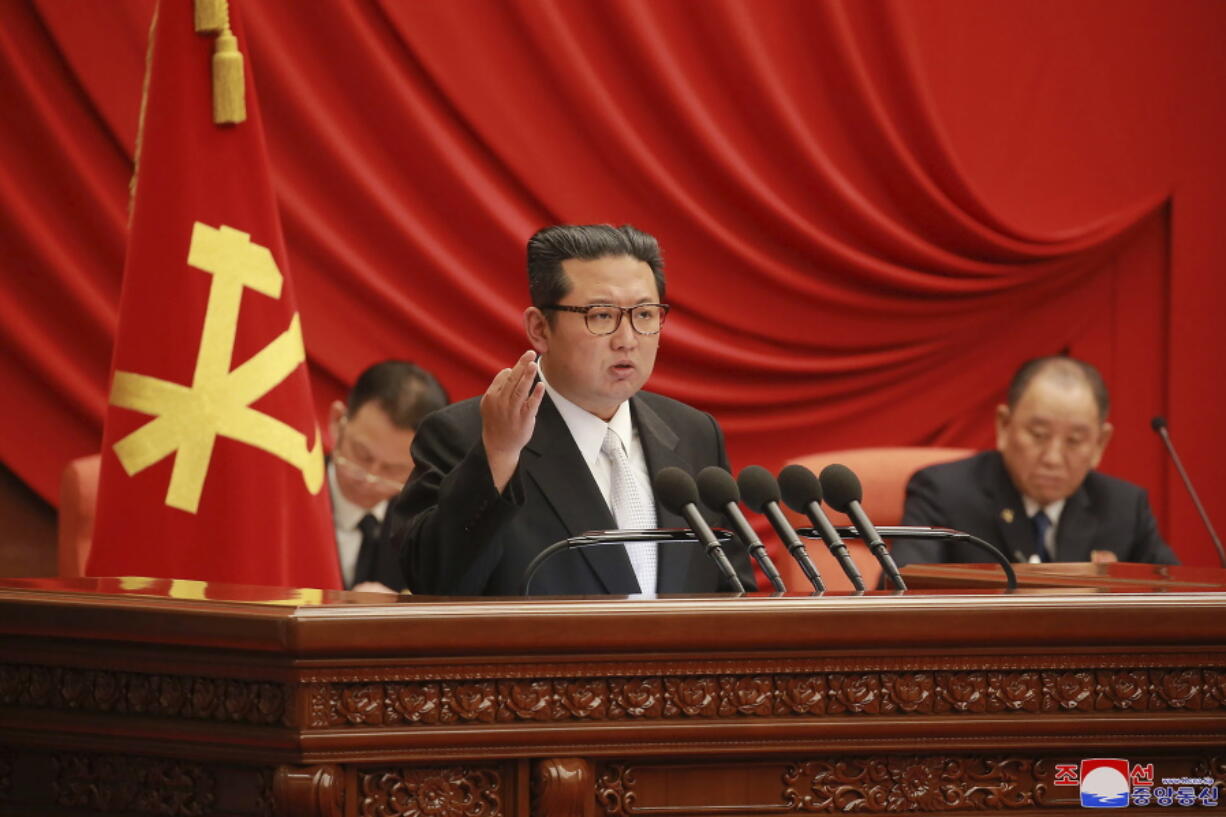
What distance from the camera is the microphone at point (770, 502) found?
154 cm

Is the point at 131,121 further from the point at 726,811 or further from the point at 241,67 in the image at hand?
the point at 726,811

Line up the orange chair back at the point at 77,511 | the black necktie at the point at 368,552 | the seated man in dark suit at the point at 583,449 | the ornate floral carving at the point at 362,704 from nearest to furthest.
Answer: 1. the ornate floral carving at the point at 362,704
2. the seated man in dark suit at the point at 583,449
3. the orange chair back at the point at 77,511
4. the black necktie at the point at 368,552

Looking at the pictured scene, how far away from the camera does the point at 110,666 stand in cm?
135

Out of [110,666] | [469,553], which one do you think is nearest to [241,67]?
[469,553]

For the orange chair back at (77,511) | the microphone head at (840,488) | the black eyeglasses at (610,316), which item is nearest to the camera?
the microphone head at (840,488)

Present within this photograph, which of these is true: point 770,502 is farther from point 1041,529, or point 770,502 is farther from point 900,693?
point 1041,529

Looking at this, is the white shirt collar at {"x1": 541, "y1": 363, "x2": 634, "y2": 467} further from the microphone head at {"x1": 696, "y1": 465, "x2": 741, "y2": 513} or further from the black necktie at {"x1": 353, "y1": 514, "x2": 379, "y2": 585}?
the black necktie at {"x1": 353, "y1": 514, "x2": 379, "y2": 585}

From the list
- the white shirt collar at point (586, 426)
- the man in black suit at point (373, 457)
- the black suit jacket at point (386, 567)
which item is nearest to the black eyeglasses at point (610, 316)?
the white shirt collar at point (586, 426)

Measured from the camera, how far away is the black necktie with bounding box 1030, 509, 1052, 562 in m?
3.43

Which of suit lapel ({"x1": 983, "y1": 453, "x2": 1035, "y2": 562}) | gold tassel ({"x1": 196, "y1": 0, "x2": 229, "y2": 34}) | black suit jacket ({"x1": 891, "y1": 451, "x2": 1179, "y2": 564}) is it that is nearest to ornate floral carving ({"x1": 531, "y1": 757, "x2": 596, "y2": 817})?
gold tassel ({"x1": 196, "y1": 0, "x2": 229, "y2": 34})

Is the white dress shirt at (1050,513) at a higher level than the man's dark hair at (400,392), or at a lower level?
lower

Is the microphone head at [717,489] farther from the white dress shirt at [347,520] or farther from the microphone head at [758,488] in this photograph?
the white dress shirt at [347,520]

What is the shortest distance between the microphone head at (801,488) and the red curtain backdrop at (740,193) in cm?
210

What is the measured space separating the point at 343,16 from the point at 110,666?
96.7 inches
